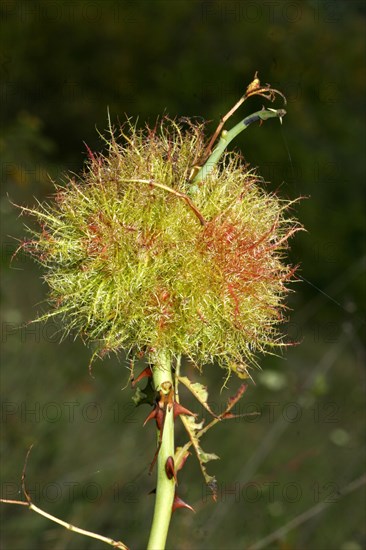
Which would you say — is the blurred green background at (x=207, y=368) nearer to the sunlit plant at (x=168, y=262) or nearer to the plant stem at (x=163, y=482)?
the sunlit plant at (x=168, y=262)

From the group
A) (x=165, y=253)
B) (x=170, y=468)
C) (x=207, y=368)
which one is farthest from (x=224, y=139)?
(x=207, y=368)

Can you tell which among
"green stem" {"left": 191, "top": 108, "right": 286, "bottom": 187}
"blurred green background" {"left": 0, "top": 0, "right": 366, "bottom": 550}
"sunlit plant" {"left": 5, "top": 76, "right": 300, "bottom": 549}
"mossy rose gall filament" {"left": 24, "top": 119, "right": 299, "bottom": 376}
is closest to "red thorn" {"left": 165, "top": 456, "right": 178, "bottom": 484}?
"sunlit plant" {"left": 5, "top": 76, "right": 300, "bottom": 549}

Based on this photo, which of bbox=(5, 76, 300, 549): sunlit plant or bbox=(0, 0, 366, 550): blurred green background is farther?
bbox=(0, 0, 366, 550): blurred green background

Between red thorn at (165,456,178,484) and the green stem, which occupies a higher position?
the green stem

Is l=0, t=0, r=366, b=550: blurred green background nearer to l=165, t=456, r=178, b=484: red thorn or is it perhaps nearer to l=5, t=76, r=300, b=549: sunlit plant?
l=5, t=76, r=300, b=549: sunlit plant

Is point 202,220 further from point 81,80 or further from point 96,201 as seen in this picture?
point 81,80

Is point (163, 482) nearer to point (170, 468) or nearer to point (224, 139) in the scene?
point (170, 468)
